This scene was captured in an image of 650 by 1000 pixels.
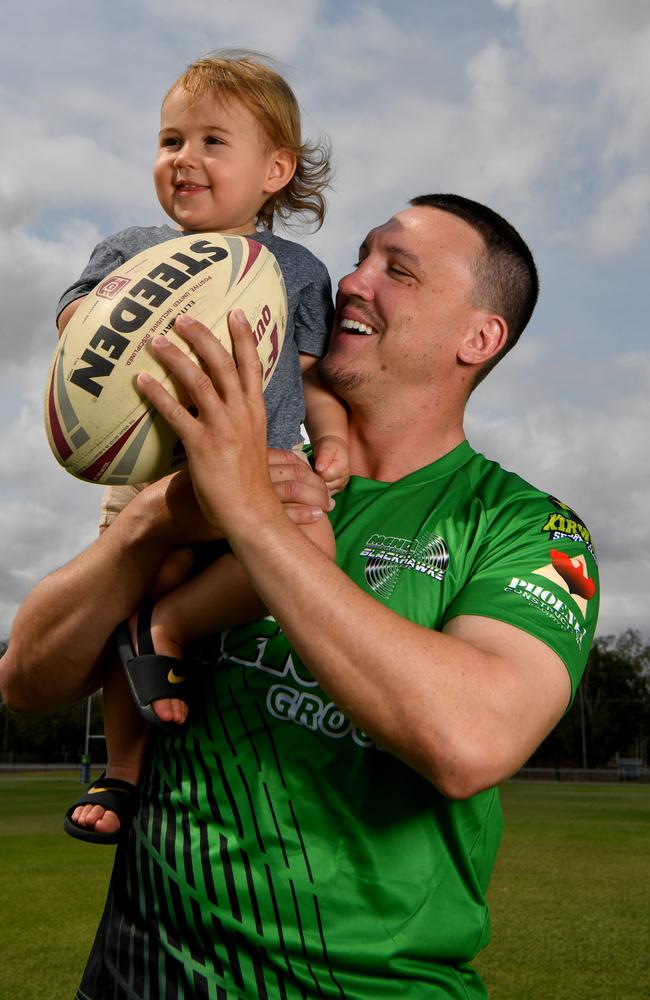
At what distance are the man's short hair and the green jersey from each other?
3.20 feet

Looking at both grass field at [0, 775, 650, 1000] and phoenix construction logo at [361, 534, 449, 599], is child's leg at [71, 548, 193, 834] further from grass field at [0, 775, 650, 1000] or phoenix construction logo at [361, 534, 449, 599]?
grass field at [0, 775, 650, 1000]

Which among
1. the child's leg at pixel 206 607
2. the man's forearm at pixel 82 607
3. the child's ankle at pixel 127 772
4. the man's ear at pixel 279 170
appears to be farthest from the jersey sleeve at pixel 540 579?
the man's ear at pixel 279 170

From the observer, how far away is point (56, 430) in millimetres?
2498

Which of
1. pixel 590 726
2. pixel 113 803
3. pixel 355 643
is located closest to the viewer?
pixel 355 643

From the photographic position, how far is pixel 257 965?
7.72 feet

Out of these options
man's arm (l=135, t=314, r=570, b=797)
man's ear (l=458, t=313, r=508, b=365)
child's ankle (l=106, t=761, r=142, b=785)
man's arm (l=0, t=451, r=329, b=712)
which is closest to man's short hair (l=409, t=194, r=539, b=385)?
man's ear (l=458, t=313, r=508, b=365)

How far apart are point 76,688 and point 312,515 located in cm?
96

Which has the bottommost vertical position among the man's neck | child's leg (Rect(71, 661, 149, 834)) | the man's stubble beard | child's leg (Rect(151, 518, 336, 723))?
child's leg (Rect(71, 661, 149, 834))

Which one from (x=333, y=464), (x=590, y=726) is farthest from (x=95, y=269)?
(x=590, y=726)

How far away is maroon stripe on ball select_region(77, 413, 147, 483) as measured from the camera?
2.41m

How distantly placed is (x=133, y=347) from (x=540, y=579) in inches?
45.4

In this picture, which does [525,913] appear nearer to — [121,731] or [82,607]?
[121,731]

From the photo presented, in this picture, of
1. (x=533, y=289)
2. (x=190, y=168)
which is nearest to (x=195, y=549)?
(x=190, y=168)

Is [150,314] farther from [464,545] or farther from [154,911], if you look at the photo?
[154,911]
